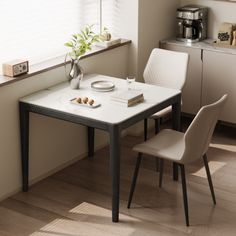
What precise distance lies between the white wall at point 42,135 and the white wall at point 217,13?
888 mm

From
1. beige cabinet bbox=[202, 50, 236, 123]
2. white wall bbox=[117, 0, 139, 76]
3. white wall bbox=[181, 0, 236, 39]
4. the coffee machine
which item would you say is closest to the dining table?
white wall bbox=[117, 0, 139, 76]

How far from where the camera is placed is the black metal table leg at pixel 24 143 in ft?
14.1

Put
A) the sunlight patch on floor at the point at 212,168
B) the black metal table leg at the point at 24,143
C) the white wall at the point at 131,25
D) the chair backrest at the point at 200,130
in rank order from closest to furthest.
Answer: the chair backrest at the point at 200,130 < the black metal table leg at the point at 24,143 < the sunlight patch on floor at the point at 212,168 < the white wall at the point at 131,25

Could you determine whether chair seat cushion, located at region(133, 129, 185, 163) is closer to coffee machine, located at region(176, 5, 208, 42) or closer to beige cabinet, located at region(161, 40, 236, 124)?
beige cabinet, located at region(161, 40, 236, 124)

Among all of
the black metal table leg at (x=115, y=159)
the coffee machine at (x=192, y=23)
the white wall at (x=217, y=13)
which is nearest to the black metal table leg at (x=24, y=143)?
the black metal table leg at (x=115, y=159)

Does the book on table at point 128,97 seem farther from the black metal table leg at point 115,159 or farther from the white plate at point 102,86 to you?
the black metal table leg at point 115,159

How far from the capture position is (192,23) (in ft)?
18.4

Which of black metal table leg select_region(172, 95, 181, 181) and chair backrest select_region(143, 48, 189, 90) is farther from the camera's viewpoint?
chair backrest select_region(143, 48, 189, 90)

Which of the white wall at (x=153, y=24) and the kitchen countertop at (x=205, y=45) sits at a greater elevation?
the white wall at (x=153, y=24)

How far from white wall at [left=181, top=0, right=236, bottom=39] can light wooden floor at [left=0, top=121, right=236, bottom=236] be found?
130 centimetres

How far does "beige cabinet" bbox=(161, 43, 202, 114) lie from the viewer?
17.9 ft

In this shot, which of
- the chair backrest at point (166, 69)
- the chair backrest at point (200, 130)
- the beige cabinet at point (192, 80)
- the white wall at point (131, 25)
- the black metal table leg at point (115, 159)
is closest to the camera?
the chair backrest at point (200, 130)

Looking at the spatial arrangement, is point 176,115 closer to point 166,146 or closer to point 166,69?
point 166,146

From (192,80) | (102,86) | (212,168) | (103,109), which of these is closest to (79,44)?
(102,86)
